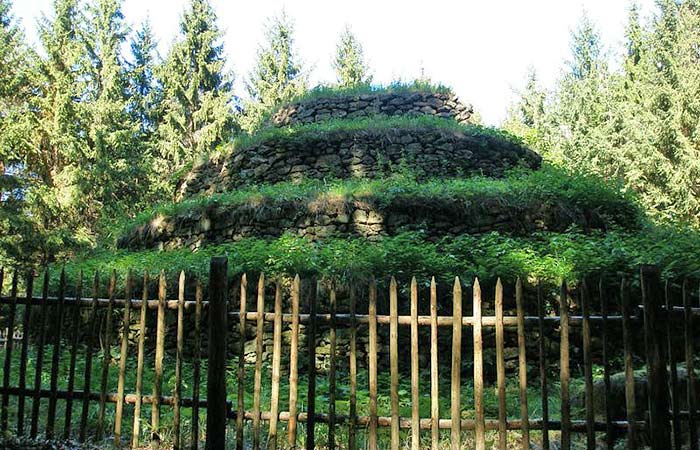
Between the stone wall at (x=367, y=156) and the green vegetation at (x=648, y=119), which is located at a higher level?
the green vegetation at (x=648, y=119)

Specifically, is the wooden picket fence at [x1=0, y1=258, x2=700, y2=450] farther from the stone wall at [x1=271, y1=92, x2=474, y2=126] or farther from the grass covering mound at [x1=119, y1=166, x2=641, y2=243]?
the stone wall at [x1=271, y1=92, x2=474, y2=126]

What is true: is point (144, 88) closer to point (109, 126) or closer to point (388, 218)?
point (109, 126)

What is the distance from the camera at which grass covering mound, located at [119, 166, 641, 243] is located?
902 centimetres

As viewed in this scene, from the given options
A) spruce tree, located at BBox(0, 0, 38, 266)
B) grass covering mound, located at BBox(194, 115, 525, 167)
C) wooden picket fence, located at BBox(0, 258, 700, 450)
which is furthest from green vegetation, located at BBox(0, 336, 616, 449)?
spruce tree, located at BBox(0, 0, 38, 266)

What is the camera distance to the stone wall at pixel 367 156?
36.2 feet

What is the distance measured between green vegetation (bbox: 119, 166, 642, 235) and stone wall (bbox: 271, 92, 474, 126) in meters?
3.25

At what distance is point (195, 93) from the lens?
24.5 m

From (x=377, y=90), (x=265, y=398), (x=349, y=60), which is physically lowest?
(x=265, y=398)

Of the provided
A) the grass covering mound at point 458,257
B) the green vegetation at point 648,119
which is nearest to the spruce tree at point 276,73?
the green vegetation at point 648,119

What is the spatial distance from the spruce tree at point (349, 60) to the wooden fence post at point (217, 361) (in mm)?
29816

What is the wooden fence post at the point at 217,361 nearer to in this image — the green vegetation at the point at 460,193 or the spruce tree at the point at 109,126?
the green vegetation at the point at 460,193

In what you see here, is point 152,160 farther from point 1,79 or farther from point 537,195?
point 537,195

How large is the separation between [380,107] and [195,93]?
14.3 m

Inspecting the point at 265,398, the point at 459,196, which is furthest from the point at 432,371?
the point at 459,196
